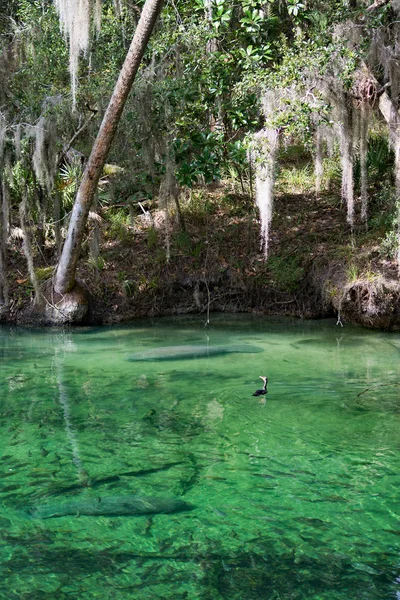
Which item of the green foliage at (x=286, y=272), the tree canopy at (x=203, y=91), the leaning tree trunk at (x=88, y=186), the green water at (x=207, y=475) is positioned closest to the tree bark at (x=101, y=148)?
the leaning tree trunk at (x=88, y=186)

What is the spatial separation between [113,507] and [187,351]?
5.55m

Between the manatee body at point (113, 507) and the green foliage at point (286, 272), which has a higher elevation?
the green foliage at point (286, 272)

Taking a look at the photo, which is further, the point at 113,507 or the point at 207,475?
the point at 207,475

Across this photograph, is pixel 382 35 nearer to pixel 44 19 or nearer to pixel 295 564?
pixel 44 19

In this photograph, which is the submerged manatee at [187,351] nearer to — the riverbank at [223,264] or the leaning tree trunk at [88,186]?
the riverbank at [223,264]

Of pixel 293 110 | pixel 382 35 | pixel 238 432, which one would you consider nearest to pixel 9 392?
pixel 238 432

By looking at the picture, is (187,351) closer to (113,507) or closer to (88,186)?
(88,186)

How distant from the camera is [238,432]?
6.05 m

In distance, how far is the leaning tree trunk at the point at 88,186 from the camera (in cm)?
1048

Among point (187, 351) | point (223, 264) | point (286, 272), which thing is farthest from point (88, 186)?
point (286, 272)

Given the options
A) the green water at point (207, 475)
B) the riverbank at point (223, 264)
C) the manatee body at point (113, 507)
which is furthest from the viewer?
the riverbank at point (223, 264)

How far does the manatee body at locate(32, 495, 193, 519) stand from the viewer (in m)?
4.40

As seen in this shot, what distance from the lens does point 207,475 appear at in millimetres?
5031

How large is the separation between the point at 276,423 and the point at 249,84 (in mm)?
6175
